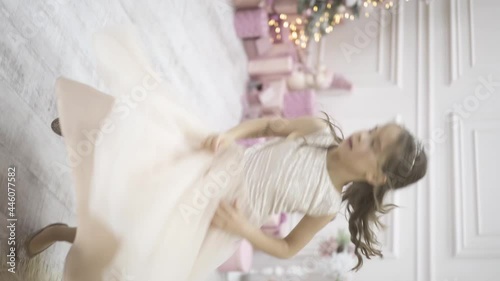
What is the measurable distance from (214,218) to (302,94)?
5.55 feet

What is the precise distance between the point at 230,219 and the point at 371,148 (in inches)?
13.4

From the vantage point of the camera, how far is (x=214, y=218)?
1.13 meters

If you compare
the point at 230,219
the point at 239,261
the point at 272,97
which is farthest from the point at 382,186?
the point at 272,97

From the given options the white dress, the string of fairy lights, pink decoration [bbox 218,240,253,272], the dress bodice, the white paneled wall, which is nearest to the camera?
the white dress

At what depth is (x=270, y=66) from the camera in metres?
2.73

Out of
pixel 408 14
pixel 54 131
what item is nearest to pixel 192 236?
pixel 54 131

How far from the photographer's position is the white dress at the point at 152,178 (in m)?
1.00

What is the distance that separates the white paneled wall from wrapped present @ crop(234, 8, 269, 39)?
1.55 feet

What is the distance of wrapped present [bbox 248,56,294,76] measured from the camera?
2686 millimetres

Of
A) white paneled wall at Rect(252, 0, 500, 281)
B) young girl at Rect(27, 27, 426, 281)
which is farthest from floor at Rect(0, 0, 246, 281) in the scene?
Result: white paneled wall at Rect(252, 0, 500, 281)

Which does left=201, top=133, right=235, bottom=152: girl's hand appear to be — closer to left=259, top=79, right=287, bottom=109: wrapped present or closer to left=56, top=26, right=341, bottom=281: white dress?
left=56, top=26, right=341, bottom=281: white dress

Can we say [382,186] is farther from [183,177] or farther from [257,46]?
[257,46]

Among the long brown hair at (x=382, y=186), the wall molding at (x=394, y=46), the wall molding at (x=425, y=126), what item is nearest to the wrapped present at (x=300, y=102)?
the wall molding at (x=394, y=46)

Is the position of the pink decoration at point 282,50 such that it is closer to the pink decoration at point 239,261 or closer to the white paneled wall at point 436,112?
the white paneled wall at point 436,112
